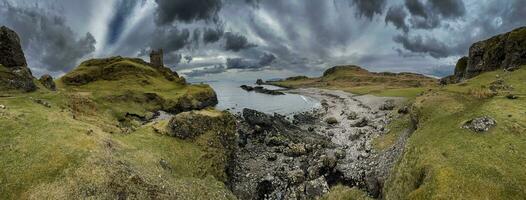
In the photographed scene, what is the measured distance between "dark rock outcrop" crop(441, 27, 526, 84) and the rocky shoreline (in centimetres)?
3160

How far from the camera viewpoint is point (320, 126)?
312 ft

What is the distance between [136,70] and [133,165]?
13632 cm

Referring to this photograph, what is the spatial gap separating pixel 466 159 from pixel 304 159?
2925 cm

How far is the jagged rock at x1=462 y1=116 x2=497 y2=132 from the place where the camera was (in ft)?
126

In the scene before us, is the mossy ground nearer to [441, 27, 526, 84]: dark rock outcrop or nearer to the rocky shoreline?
the rocky shoreline

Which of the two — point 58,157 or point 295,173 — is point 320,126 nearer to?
point 295,173

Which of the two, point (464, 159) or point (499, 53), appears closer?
point (464, 159)

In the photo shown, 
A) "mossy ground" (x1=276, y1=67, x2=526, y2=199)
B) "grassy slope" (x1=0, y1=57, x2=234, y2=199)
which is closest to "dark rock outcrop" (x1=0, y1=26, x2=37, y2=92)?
"grassy slope" (x1=0, y1=57, x2=234, y2=199)

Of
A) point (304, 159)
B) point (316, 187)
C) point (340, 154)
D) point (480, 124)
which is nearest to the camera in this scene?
point (480, 124)

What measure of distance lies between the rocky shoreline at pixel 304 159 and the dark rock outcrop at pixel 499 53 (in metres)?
31.6

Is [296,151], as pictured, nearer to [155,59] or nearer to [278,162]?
[278,162]

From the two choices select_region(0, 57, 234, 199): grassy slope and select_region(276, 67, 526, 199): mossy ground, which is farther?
select_region(0, 57, 234, 199): grassy slope

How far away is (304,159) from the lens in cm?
5900

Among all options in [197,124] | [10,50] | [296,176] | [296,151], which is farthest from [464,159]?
[10,50]
